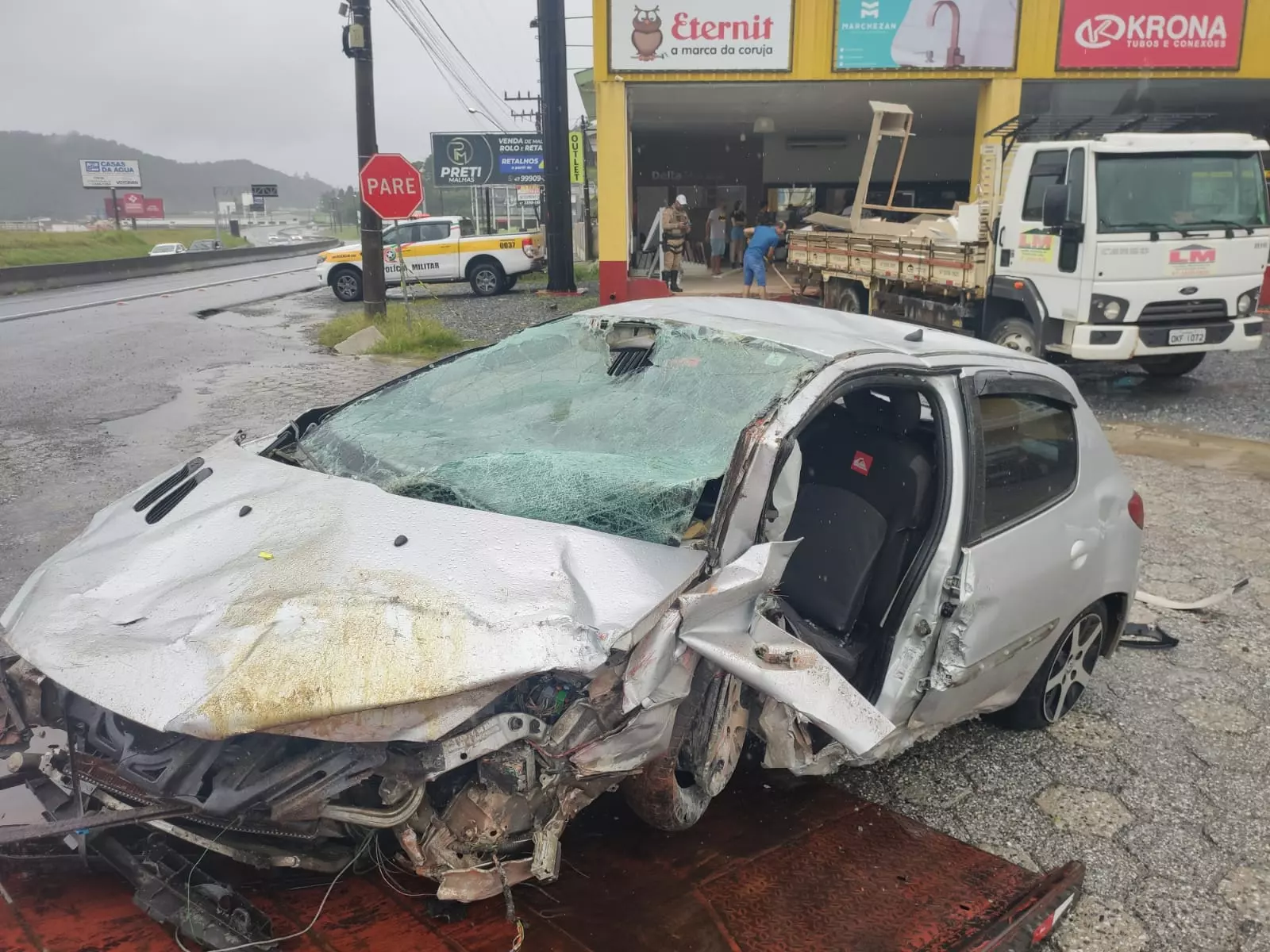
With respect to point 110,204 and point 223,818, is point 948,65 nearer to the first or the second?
point 223,818

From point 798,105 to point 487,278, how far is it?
741 cm

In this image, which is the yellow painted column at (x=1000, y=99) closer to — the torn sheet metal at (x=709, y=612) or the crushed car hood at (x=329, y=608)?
the torn sheet metal at (x=709, y=612)

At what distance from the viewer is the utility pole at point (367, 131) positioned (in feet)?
46.4

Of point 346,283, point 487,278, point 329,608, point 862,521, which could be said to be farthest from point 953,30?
point 329,608

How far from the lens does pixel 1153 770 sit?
349 cm

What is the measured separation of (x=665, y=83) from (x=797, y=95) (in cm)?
346

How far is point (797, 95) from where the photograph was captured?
708 inches

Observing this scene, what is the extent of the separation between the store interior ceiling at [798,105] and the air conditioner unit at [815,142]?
109 centimetres

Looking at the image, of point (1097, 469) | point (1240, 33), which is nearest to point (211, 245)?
point (1240, 33)

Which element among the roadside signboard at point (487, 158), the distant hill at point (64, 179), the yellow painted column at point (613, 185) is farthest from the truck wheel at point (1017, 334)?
the distant hill at point (64, 179)

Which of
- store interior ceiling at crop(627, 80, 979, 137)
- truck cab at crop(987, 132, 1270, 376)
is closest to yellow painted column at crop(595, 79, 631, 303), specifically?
store interior ceiling at crop(627, 80, 979, 137)

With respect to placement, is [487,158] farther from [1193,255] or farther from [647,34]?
[1193,255]

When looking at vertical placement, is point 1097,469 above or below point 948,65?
below

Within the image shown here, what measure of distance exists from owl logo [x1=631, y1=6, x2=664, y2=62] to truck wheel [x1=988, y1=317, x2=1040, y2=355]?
25.3ft
